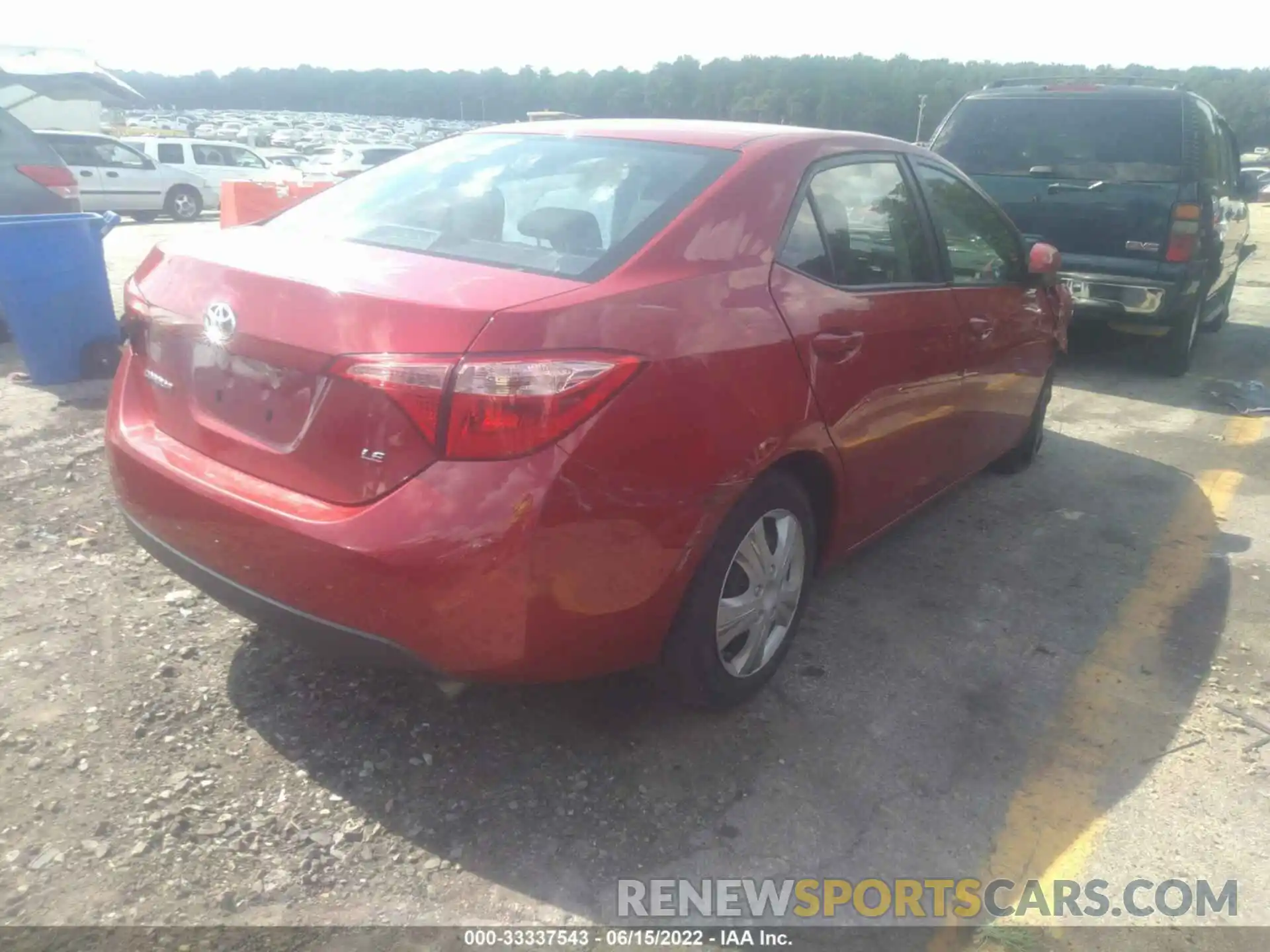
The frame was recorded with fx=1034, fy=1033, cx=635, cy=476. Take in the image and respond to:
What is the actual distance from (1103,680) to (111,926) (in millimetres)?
2921

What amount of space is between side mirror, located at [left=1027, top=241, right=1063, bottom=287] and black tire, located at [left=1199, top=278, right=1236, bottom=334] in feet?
16.9

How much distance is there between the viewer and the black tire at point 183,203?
19078 mm

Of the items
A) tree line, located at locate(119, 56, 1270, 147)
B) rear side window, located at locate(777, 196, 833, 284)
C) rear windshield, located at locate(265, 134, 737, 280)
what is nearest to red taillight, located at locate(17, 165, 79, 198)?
rear windshield, located at locate(265, 134, 737, 280)

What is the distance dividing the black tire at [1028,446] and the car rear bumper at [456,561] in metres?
3.22

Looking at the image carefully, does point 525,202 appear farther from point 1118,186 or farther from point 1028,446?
point 1118,186

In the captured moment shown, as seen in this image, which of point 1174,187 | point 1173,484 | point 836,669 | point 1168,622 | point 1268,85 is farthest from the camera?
point 1268,85

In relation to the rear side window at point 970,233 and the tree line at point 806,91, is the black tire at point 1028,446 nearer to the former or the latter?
the rear side window at point 970,233

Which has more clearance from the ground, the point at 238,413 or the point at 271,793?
the point at 238,413

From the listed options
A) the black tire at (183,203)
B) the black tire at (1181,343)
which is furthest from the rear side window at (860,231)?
the black tire at (183,203)

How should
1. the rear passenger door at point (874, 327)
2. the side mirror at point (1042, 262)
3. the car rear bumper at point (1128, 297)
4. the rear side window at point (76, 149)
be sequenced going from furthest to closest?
the rear side window at point (76, 149), the car rear bumper at point (1128, 297), the side mirror at point (1042, 262), the rear passenger door at point (874, 327)

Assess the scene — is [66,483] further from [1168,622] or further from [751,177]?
[1168,622]

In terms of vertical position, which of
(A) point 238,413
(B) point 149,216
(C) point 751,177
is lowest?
(B) point 149,216

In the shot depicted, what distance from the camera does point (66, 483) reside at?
4.41 meters

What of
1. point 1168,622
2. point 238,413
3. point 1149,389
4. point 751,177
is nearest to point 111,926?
point 238,413
